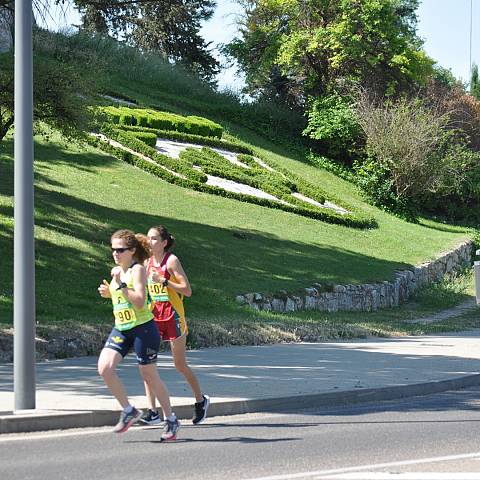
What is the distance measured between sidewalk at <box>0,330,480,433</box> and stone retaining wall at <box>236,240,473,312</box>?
533 centimetres

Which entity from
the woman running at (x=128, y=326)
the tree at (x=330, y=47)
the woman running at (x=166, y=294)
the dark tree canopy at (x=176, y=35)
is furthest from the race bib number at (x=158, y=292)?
the dark tree canopy at (x=176, y=35)

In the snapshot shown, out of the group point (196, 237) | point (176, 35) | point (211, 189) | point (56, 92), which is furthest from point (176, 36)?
point (56, 92)

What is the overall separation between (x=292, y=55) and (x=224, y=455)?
47006mm

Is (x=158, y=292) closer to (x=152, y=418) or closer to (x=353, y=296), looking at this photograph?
(x=152, y=418)

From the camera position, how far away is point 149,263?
10.5m

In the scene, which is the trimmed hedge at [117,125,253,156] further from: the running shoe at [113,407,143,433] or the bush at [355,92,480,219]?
the running shoe at [113,407,143,433]

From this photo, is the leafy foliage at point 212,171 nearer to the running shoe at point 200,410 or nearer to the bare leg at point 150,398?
the running shoe at point 200,410

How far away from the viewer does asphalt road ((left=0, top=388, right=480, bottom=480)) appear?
26.8ft

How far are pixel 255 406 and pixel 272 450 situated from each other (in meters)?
2.47

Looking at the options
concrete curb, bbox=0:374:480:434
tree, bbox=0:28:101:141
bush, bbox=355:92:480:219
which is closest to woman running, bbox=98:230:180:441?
concrete curb, bbox=0:374:480:434

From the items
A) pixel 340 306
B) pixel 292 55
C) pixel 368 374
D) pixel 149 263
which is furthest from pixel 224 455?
pixel 292 55

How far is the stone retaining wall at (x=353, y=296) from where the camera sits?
2433 cm

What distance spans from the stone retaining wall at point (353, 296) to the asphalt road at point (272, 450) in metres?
12.5

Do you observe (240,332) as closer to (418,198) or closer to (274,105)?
(418,198)
